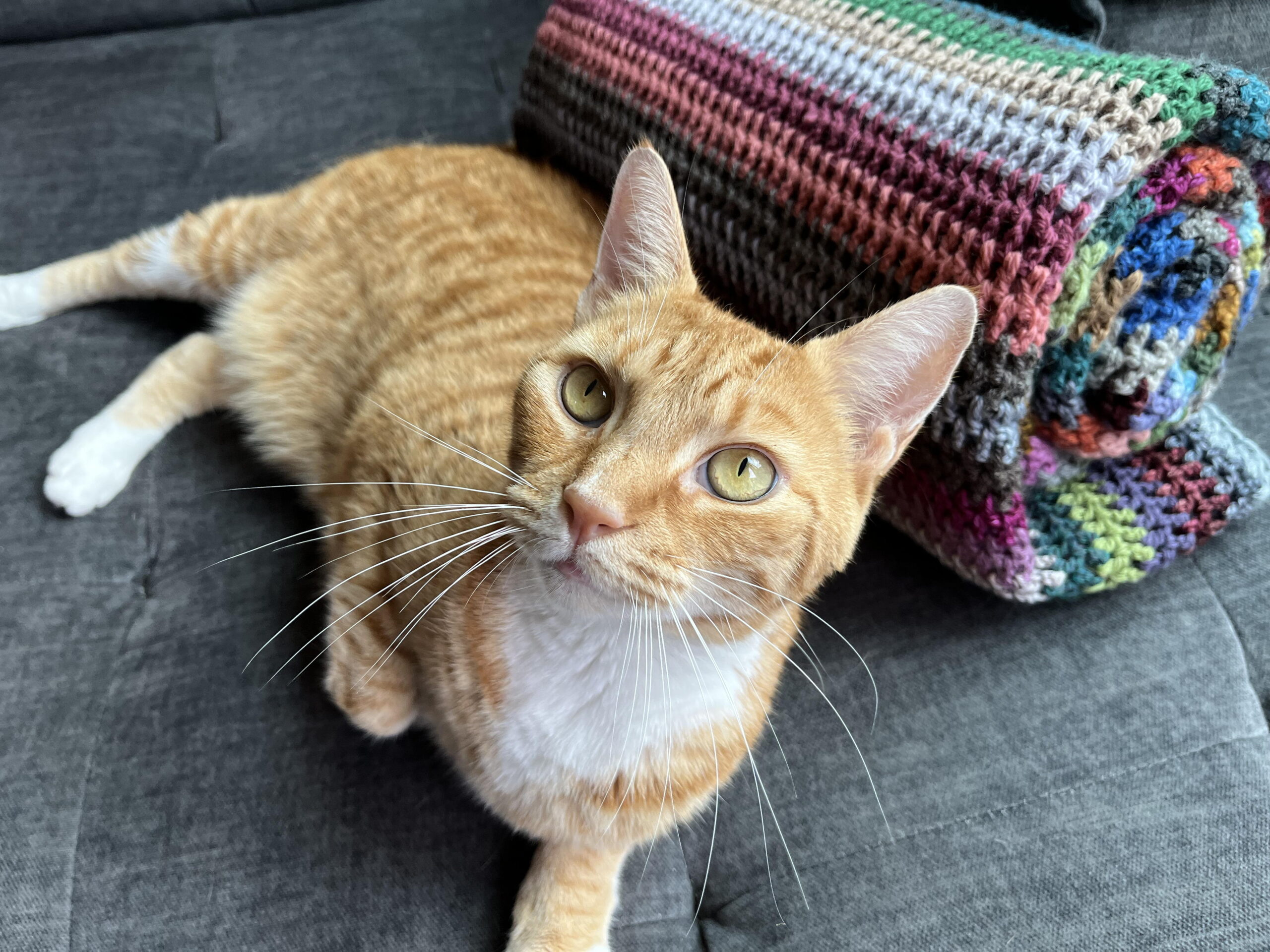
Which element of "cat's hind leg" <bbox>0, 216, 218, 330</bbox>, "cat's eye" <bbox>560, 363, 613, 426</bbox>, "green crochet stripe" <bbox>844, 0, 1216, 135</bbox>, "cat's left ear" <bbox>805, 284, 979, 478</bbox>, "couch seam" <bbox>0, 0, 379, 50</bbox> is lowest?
"cat's hind leg" <bbox>0, 216, 218, 330</bbox>

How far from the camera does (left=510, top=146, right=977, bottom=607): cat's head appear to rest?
715mm

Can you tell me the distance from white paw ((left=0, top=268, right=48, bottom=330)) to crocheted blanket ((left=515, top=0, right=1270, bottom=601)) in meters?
1.11

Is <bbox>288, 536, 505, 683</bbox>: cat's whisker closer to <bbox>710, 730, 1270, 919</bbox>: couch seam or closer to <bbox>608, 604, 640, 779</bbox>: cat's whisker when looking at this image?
<bbox>608, 604, 640, 779</bbox>: cat's whisker

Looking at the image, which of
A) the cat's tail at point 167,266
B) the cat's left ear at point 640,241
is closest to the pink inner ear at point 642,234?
the cat's left ear at point 640,241

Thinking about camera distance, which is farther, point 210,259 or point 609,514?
point 210,259

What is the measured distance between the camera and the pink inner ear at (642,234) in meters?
0.84

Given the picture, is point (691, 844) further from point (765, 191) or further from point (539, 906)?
point (765, 191)

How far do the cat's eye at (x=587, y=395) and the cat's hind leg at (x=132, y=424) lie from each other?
88 cm

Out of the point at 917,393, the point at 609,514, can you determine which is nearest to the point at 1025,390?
the point at 917,393

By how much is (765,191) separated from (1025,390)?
1.56 feet

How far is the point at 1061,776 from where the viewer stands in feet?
3.57

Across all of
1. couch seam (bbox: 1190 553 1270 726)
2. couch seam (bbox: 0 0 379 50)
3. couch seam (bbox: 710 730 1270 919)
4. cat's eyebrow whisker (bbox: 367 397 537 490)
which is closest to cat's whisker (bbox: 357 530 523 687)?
cat's eyebrow whisker (bbox: 367 397 537 490)

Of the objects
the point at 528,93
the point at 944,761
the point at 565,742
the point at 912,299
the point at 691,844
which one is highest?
the point at 912,299

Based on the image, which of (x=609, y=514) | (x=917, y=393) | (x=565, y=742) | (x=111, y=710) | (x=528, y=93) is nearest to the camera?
(x=609, y=514)
